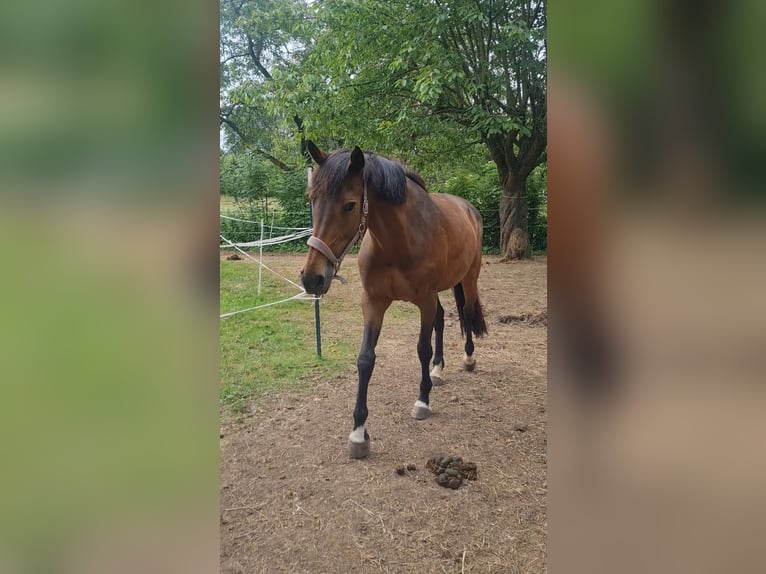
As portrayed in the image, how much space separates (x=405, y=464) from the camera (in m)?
2.54

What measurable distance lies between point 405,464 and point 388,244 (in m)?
1.29

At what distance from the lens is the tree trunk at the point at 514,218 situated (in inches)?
116

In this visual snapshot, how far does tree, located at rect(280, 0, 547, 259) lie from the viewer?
266 centimetres

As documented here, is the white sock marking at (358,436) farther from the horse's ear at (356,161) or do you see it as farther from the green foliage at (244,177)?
the green foliage at (244,177)

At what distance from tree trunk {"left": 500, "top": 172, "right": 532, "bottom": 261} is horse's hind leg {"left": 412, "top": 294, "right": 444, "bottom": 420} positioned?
79 centimetres

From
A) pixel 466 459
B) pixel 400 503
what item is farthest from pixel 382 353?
pixel 400 503

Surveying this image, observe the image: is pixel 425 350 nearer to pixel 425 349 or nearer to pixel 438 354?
pixel 425 349
